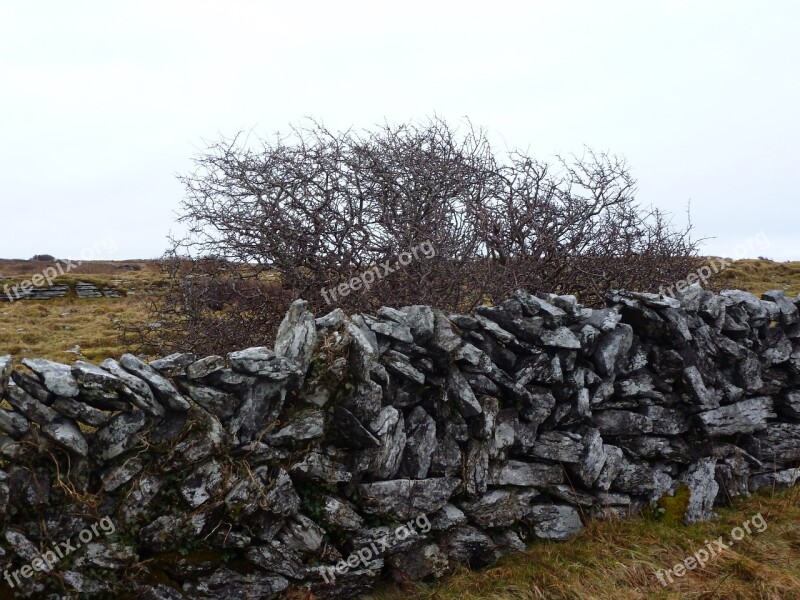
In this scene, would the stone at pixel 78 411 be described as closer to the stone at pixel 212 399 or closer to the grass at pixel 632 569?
the stone at pixel 212 399

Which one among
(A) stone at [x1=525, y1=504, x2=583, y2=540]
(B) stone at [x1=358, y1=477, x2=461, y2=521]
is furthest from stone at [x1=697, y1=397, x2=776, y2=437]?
(B) stone at [x1=358, y1=477, x2=461, y2=521]

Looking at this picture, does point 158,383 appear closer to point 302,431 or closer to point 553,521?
point 302,431

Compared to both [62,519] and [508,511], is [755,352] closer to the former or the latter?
[508,511]

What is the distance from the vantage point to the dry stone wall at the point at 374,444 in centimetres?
409

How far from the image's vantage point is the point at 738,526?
6379 millimetres

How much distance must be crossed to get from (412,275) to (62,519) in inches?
190

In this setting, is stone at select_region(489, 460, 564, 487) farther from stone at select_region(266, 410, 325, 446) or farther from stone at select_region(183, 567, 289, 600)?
stone at select_region(183, 567, 289, 600)

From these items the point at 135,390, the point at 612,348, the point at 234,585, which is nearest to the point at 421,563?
the point at 234,585

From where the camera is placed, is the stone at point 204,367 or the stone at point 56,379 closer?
the stone at point 56,379

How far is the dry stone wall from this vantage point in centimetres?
409

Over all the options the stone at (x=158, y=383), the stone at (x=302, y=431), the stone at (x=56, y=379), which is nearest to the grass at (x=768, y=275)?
the stone at (x=302, y=431)

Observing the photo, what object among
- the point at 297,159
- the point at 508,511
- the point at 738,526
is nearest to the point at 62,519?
the point at 508,511

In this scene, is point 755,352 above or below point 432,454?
above

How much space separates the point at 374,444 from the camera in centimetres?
497
